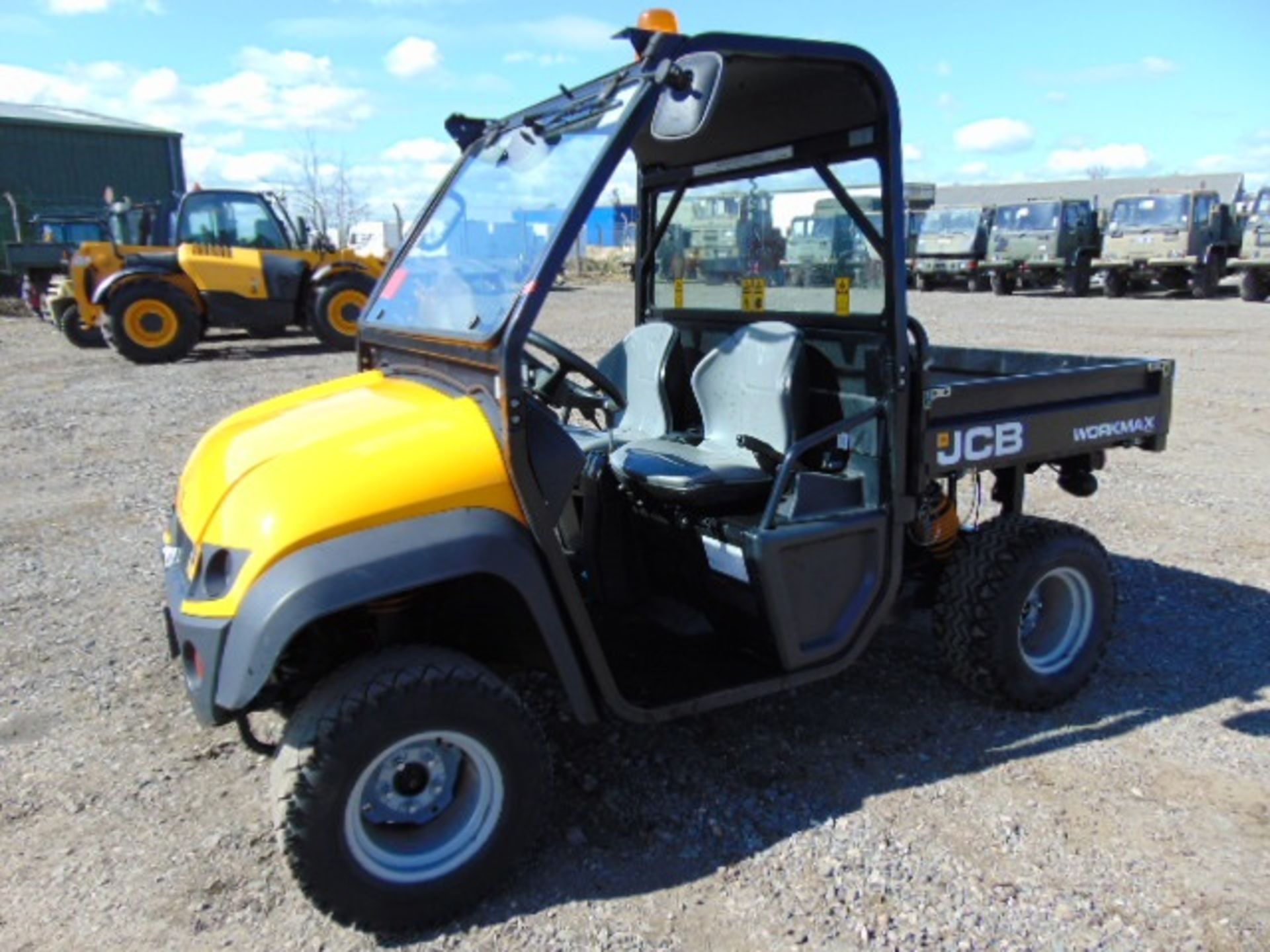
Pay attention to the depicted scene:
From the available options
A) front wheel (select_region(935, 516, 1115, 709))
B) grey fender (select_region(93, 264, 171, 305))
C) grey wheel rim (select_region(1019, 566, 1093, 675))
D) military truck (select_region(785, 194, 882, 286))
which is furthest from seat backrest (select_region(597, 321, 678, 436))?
grey fender (select_region(93, 264, 171, 305))

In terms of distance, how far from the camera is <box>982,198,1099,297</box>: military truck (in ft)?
75.6

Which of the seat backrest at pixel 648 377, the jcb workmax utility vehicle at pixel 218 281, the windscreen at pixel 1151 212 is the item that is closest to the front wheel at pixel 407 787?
the seat backrest at pixel 648 377

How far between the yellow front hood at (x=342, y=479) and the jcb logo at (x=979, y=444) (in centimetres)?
150

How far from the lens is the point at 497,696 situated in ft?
8.66

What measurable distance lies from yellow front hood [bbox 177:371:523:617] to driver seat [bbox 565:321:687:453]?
49.9 inches

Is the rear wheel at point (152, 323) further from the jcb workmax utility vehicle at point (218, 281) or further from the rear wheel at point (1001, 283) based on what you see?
the rear wheel at point (1001, 283)

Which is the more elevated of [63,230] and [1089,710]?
[63,230]

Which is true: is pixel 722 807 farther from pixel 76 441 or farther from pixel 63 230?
pixel 63 230

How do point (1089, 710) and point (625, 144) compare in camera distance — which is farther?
point (1089, 710)

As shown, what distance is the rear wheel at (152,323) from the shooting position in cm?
1267

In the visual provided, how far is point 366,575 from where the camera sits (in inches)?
95.0

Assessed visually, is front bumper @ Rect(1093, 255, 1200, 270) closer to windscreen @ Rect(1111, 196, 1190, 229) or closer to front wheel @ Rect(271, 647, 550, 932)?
windscreen @ Rect(1111, 196, 1190, 229)

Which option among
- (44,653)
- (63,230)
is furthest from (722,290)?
(63,230)

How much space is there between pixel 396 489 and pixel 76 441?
7.14 m
